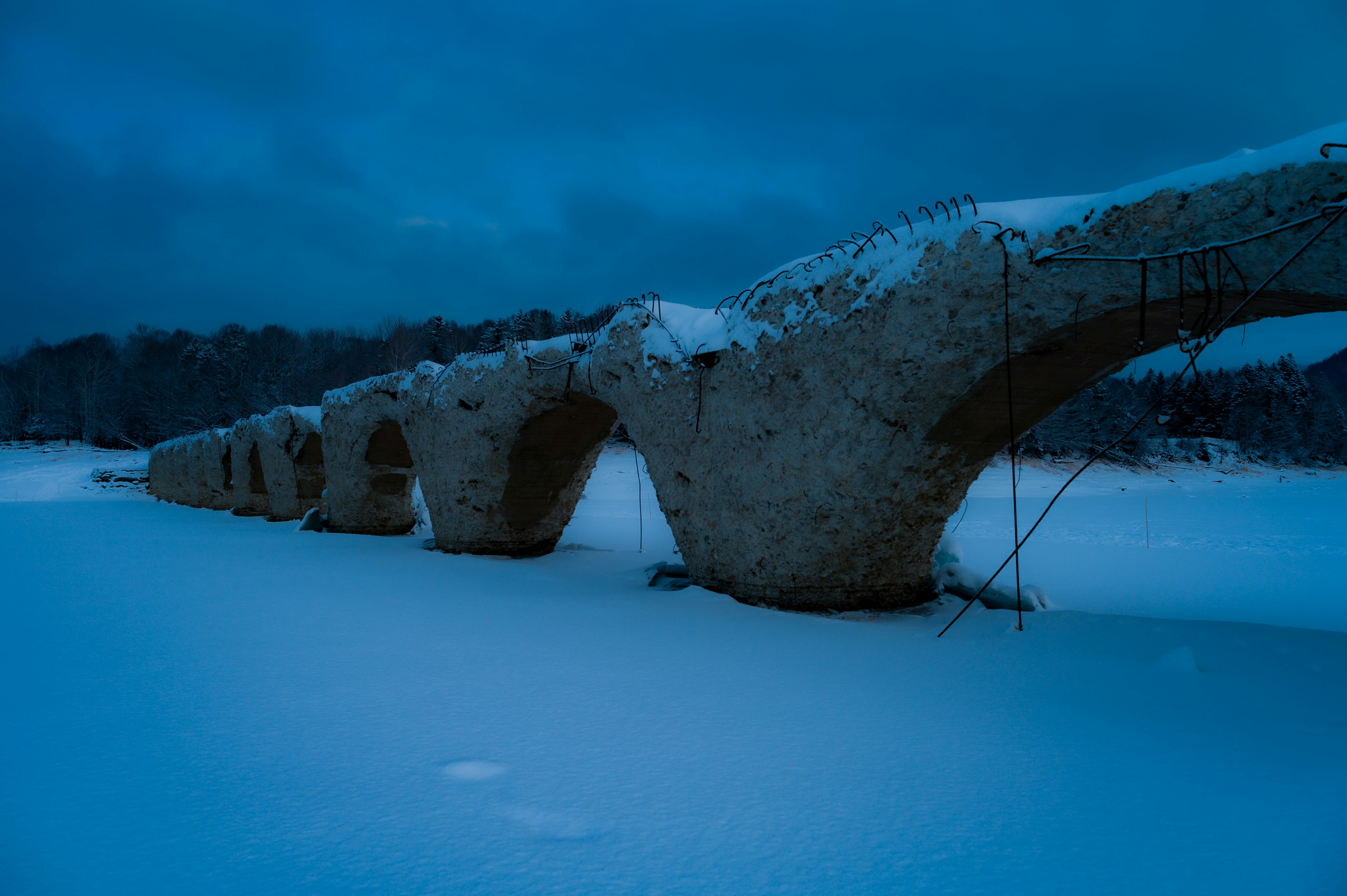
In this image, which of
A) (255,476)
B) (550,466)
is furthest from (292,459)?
(550,466)

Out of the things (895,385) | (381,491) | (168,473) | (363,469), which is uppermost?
(895,385)

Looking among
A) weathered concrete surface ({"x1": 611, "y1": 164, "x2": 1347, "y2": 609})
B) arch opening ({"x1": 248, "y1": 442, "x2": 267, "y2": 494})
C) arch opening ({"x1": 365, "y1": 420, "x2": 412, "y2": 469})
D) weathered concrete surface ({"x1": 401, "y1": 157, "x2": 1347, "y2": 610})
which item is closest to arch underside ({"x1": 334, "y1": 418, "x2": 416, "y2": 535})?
arch opening ({"x1": 365, "y1": 420, "x2": 412, "y2": 469})

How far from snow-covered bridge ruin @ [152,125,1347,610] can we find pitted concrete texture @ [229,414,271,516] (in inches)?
445

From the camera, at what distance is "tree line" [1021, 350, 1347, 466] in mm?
28609

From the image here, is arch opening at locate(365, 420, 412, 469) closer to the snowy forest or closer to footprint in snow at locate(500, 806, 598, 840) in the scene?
footprint in snow at locate(500, 806, 598, 840)

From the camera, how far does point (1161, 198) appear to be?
3361 millimetres

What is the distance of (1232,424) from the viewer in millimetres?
32875

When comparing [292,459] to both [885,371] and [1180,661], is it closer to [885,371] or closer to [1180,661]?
[885,371]

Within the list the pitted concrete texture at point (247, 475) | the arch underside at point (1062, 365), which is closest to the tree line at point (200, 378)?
the pitted concrete texture at point (247, 475)

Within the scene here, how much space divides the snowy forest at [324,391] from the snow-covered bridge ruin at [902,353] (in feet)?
75.3

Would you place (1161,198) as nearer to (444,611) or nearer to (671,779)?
(671,779)

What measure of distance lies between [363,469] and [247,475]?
7111 mm

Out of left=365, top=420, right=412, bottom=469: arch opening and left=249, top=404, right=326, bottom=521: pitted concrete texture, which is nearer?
left=365, top=420, right=412, bottom=469: arch opening

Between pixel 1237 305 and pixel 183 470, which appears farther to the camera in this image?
pixel 183 470
